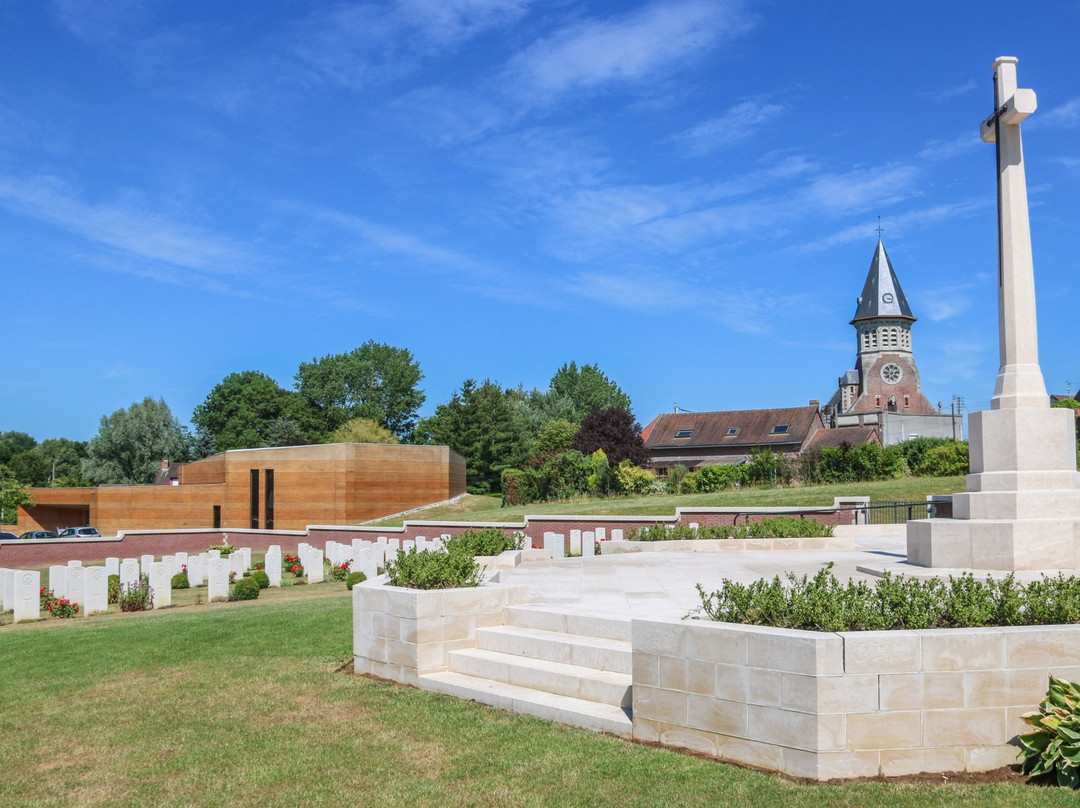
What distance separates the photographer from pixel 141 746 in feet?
20.3

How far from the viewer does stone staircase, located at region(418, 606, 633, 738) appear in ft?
20.8

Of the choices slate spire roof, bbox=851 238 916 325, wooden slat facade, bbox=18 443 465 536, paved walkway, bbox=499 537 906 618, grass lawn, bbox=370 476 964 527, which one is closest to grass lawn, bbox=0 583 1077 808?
paved walkway, bbox=499 537 906 618

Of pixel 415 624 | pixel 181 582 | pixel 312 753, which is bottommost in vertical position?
pixel 181 582

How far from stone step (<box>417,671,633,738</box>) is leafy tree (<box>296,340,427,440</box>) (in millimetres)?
72235

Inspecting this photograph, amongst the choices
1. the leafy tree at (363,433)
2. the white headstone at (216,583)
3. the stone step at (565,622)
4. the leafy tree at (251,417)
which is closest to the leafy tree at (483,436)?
the leafy tree at (363,433)

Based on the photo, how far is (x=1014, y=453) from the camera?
10336 millimetres

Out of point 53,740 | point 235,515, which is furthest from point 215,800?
point 235,515

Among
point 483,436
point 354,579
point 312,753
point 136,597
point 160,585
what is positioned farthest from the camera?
point 483,436

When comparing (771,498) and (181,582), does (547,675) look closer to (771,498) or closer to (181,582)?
(181,582)

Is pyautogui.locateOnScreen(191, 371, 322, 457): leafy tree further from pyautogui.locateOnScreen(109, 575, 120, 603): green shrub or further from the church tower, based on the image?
the church tower

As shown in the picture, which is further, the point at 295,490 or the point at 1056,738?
the point at 295,490

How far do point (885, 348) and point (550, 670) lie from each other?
103384 millimetres

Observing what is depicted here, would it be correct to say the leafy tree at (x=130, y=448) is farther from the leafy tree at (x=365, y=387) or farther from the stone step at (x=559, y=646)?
the stone step at (x=559, y=646)

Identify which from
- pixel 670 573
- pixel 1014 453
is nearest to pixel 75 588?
pixel 670 573
